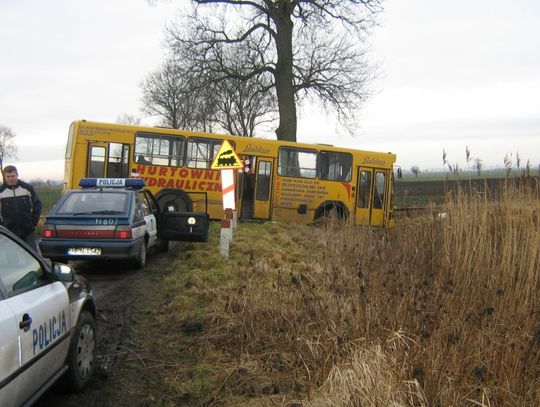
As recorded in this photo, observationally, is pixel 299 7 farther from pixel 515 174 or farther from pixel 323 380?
pixel 323 380

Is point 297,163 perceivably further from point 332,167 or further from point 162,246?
point 162,246

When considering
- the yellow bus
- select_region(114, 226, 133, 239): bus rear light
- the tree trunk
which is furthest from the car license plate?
the tree trunk

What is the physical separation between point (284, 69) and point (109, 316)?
63.9 feet

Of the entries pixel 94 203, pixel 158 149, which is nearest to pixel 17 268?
pixel 94 203

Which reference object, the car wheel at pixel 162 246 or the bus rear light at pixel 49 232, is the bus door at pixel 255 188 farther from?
the bus rear light at pixel 49 232

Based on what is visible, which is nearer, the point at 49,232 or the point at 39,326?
the point at 39,326

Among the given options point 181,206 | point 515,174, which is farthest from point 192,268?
point 181,206

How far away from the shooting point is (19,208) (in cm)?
758

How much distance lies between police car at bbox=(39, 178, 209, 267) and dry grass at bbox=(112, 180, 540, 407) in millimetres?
2137

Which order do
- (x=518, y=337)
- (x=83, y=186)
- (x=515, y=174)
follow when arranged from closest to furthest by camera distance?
(x=518, y=337) < (x=515, y=174) < (x=83, y=186)

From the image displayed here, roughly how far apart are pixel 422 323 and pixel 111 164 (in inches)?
557

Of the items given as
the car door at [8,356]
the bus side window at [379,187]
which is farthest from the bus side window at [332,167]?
the car door at [8,356]

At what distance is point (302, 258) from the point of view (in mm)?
9492

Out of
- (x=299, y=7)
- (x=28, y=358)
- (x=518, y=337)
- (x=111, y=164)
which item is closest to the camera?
(x=28, y=358)
